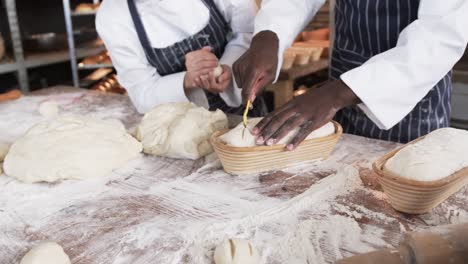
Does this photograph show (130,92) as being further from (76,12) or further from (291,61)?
(76,12)

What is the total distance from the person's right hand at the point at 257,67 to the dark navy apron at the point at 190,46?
0.43 meters

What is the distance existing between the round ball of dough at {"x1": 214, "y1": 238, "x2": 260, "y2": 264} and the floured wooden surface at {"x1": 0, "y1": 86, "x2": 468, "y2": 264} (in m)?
0.04

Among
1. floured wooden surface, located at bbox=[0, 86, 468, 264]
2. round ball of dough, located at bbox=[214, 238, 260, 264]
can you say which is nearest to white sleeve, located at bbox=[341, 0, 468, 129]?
floured wooden surface, located at bbox=[0, 86, 468, 264]

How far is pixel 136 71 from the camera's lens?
2045 millimetres

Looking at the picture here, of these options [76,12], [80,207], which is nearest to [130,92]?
[80,207]

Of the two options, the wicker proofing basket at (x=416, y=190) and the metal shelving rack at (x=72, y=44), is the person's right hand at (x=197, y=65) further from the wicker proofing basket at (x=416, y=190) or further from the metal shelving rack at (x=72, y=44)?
the metal shelving rack at (x=72, y=44)

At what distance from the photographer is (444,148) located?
43.4 inches

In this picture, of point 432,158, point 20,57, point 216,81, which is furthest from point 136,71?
point 20,57

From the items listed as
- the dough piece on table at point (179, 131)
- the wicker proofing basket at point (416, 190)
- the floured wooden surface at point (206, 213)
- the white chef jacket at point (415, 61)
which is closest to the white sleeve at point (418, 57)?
the white chef jacket at point (415, 61)

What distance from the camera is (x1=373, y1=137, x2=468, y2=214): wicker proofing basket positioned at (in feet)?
3.23

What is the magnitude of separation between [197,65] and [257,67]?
1.49ft

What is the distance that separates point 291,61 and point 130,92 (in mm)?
1488

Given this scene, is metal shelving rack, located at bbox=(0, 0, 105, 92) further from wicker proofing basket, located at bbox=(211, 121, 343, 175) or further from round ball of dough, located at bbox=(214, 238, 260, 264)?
round ball of dough, located at bbox=(214, 238, 260, 264)

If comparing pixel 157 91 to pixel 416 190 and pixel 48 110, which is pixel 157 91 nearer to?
pixel 48 110
